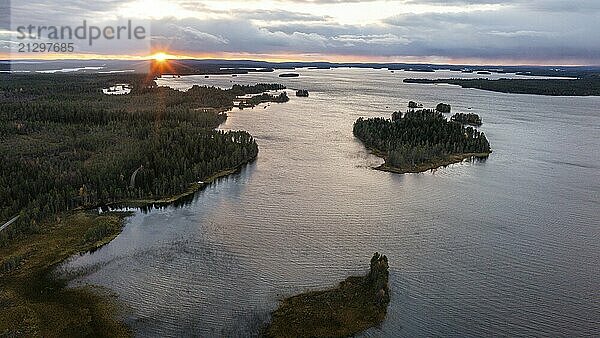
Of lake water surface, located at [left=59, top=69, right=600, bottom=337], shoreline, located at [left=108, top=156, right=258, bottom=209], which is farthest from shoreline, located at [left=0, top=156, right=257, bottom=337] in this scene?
shoreline, located at [left=108, top=156, right=258, bottom=209]

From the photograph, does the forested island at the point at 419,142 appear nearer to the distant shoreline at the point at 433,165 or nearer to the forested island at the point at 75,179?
the distant shoreline at the point at 433,165

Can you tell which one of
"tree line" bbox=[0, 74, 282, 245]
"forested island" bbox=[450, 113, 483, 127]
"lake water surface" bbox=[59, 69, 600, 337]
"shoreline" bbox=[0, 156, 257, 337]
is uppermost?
"forested island" bbox=[450, 113, 483, 127]

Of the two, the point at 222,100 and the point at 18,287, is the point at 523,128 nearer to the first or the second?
the point at 222,100

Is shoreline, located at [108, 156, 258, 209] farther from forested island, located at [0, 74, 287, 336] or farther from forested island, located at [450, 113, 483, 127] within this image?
forested island, located at [450, 113, 483, 127]

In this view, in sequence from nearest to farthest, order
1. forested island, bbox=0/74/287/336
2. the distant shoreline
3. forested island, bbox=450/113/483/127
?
1. forested island, bbox=0/74/287/336
2. the distant shoreline
3. forested island, bbox=450/113/483/127

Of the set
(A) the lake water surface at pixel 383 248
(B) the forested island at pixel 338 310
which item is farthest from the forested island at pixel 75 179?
(B) the forested island at pixel 338 310

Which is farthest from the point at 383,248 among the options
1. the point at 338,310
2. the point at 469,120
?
the point at 469,120

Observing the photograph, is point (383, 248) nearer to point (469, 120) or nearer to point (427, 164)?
point (427, 164)

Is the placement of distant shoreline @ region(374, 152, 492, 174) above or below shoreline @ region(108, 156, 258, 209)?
above
